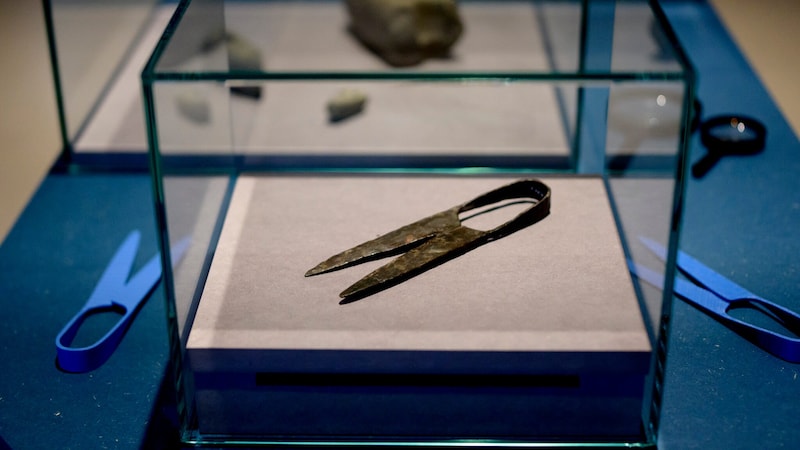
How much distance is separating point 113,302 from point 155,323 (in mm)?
64

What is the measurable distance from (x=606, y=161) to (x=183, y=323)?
57 cm

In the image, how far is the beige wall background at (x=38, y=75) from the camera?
1.84 meters

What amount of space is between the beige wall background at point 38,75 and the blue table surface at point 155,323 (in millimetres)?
108

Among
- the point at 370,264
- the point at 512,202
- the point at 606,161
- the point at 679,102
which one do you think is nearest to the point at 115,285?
the point at 370,264

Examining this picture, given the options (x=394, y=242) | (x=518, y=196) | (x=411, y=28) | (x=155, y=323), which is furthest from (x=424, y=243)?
(x=411, y=28)

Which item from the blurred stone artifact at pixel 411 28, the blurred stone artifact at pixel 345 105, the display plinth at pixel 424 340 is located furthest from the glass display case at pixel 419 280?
the blurred stone artifact at pixel 411 28

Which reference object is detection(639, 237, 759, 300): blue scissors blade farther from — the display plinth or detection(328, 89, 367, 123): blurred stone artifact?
detection(328, 89, 367, 123): blurred stone artifact

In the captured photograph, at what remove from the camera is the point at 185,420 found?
1181 mm

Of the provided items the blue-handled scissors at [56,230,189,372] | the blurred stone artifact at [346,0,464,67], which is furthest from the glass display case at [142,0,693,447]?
the blurred stone artifact at [346,0,464,67]

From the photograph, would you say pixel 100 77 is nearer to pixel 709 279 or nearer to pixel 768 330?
pixel 709 279

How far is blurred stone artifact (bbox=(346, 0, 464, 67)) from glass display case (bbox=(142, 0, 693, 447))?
46 cm

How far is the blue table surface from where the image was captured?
3.96ft

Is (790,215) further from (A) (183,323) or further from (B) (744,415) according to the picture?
(A) (183,323)

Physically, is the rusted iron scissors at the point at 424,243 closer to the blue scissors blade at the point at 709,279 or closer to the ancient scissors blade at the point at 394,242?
the ancient scissors blade at the point at 394,242
